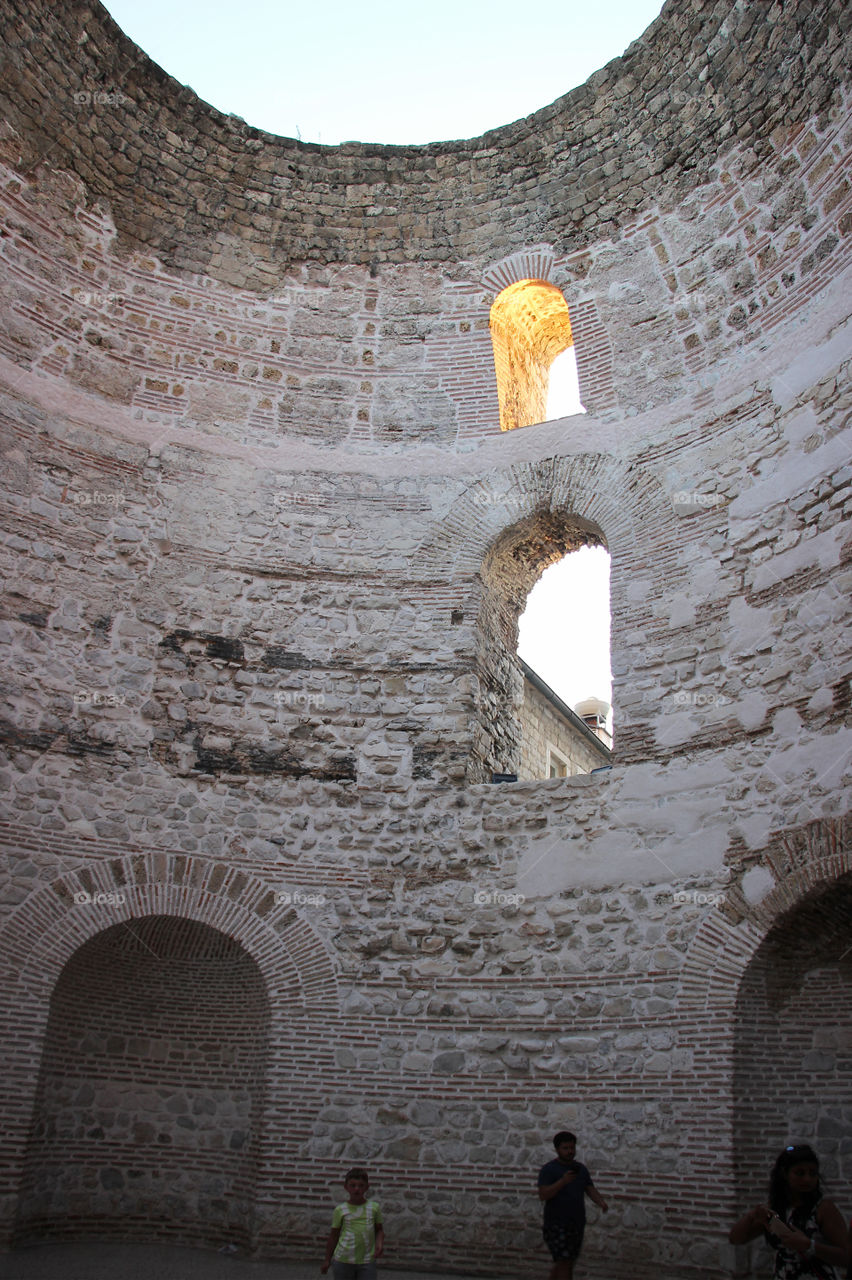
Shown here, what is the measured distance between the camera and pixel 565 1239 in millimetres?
5336

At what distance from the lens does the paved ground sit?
5875 millimetres

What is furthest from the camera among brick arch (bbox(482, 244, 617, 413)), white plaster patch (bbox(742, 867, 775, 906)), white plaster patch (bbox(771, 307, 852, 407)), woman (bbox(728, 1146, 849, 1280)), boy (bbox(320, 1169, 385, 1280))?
brick arch (bbox(482, 244, 617, 413))

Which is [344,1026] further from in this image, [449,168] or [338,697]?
[449,168]

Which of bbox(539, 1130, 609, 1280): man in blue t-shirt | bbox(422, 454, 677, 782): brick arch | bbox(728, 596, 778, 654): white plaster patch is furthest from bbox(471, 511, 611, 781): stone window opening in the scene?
bbox(539, 1130, 609, 1280): man in blue t-shirt

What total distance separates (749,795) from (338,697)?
120 inches

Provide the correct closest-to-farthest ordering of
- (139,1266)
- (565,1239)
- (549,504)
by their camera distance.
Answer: (565,1239), (139,1266), (549,504)

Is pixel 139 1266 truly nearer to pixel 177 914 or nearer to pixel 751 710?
pixel 177 914

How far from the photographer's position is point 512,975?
7020 millimetres

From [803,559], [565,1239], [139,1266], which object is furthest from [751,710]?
[139,1266]

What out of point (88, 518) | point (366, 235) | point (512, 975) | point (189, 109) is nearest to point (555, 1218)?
point (512, 975)

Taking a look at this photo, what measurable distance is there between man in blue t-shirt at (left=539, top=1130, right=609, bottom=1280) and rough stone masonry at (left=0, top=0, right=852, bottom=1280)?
0.79 meters

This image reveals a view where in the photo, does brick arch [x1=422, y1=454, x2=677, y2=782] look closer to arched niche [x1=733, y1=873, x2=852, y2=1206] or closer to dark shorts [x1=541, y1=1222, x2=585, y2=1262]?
arched niche [x1=733, y1=873, x2=852, y2=1206]

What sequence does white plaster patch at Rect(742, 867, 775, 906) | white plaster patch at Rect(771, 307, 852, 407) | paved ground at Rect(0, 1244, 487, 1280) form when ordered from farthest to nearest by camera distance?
white plaster patch at Rect(771, 307, 852, 407)
white plaster patch at Rect(742, 867, 775, 906)
paved ground at Rect(0, 1244, 487, 1280)

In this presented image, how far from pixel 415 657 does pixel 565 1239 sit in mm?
4133
